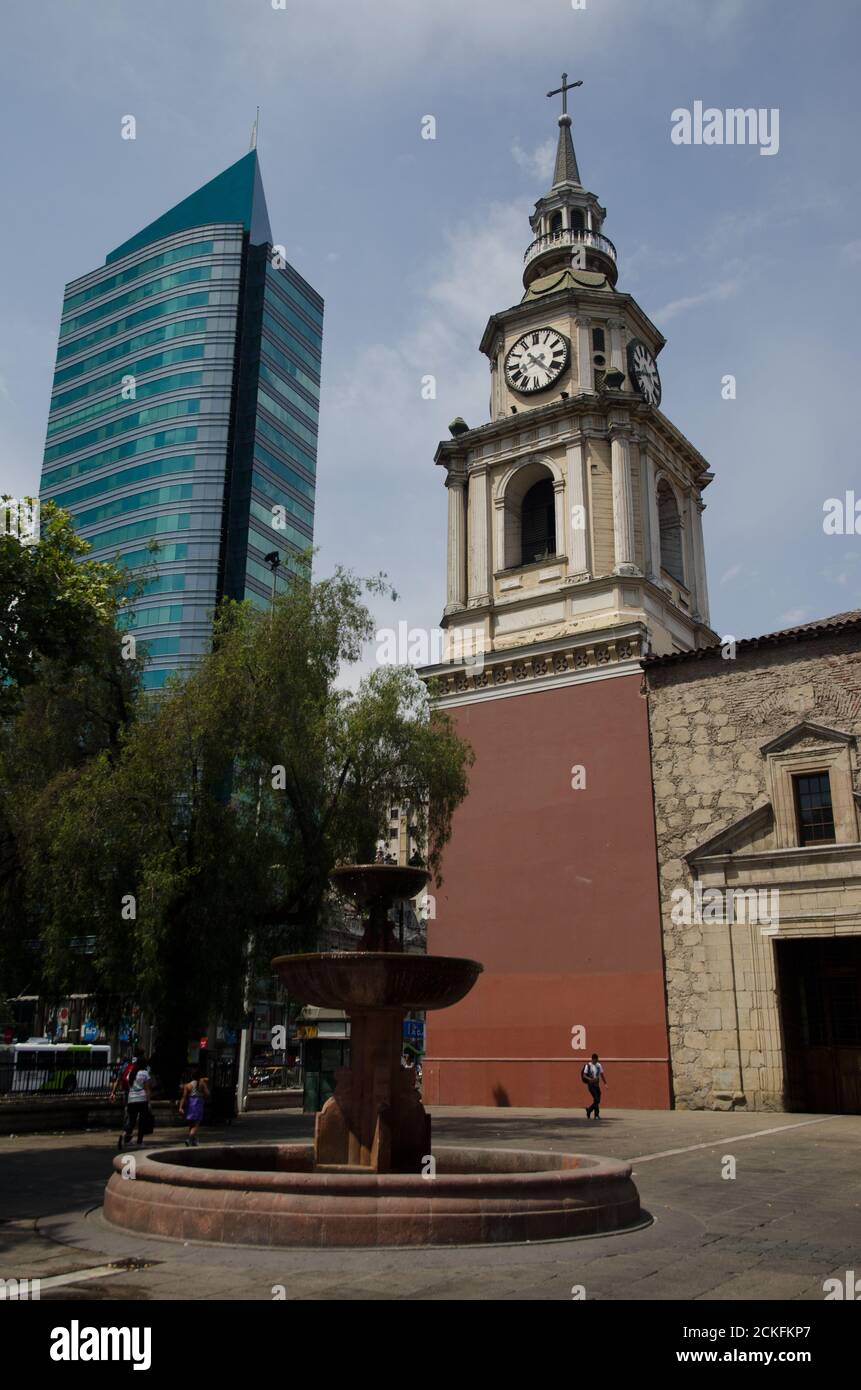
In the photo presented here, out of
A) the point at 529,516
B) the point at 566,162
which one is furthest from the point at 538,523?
the point at 566,162

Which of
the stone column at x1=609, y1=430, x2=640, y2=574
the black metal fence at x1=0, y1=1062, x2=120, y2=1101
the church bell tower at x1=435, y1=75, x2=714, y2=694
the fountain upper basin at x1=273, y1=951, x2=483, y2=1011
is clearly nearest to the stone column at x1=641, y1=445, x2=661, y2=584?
the church bell tower at x1=435, y1=75, x2=714, y2=694

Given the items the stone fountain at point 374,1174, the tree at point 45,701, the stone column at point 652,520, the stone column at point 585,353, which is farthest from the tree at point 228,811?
the stone column at point 585,353

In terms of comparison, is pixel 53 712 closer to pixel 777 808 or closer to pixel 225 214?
pixel 777 808

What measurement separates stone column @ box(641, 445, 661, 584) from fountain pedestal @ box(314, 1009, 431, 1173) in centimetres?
2098

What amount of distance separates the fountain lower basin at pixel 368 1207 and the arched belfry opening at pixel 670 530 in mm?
26099

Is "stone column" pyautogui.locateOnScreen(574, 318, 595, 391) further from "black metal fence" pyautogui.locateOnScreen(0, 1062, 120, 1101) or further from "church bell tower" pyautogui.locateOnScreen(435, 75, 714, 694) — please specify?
"black metal fence" pyautogui.locateOnScreen(0, 1062, 120, 1101)

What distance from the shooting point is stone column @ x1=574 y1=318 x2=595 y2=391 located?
105ft

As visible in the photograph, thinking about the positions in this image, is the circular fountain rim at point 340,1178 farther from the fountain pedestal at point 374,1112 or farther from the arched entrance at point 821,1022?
the arched entrance at point 821,1022

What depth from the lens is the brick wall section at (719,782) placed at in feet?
75.0

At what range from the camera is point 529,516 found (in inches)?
1292

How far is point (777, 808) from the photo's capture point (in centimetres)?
2348

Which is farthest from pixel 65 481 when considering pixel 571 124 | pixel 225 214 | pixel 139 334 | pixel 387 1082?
→ pixel 387 1082

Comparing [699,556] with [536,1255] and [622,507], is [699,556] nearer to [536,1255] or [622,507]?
[622,507]

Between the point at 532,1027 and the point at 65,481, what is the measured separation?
62863 millimetres
